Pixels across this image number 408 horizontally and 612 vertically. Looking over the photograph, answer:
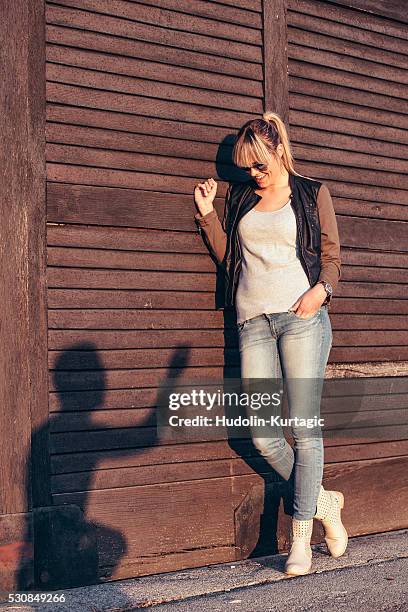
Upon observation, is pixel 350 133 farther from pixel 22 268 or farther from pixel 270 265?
pixel 22 268

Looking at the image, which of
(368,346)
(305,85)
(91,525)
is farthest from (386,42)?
(91,525)

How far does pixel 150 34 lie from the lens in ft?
15.7

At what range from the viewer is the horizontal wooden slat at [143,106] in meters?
4.45

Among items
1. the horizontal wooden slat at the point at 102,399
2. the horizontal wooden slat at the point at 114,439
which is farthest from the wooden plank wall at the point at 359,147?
the horizontal wooden slat at the point at 102,399

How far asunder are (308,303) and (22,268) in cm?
140

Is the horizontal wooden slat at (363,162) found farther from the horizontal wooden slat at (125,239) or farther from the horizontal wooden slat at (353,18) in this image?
the horizontal wooden slat at (125,239)

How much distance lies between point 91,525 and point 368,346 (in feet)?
7.01

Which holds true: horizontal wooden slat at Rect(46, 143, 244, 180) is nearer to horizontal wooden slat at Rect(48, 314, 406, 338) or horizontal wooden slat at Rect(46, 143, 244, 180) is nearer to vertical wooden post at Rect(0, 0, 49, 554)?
vertical wooden post at Rect(0, 0, 49, 554)

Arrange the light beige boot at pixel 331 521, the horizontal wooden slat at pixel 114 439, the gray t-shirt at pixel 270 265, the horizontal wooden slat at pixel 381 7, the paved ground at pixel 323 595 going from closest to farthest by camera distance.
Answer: the paved ground at pixel 323 595 < the horizontal wooden slat at pixel 114 439 < the gray t-shirt at pixel 270 265 < the light beige boot at pixel 331 521 < the horizontal wooden slat at pixel 381 7

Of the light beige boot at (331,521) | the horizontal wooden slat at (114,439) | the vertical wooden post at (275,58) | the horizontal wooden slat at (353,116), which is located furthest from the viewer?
the horizontal wooden slat at (353,116)

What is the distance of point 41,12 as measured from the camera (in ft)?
14.4

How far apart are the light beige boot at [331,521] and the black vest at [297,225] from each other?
1.12 m

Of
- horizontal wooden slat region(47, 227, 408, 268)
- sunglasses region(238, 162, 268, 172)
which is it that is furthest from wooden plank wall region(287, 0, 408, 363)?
horizontal wooden slat region(47, 227, 408, 268)

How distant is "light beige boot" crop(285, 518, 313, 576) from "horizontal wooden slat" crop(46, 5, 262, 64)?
2.55 m
